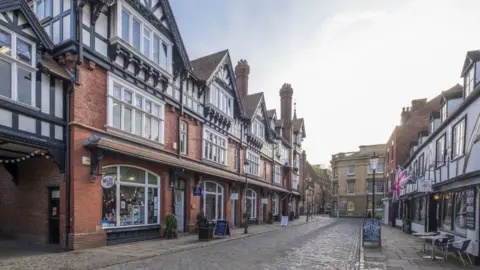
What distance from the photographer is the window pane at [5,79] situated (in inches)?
422

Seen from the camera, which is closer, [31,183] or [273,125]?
[31,183]

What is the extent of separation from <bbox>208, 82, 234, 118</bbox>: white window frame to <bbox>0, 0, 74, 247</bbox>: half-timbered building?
36.2 feet

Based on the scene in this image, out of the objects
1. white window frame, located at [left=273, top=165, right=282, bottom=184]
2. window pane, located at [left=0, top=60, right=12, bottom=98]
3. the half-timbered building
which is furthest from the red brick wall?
white window frame, located at [left=273, top=165, right=282, bottom=184]

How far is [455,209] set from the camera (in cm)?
1525

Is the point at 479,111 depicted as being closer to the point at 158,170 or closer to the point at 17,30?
the point at 158,170

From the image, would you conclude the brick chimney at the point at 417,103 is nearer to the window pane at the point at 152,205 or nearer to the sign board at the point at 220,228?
the sign board at the point at 220,228

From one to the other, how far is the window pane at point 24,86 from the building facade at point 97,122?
0.03m

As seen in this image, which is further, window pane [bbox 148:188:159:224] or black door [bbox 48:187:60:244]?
window pane [bbox 148:188:159:224]

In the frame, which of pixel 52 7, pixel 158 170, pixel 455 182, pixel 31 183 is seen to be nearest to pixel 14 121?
pixel 31 183

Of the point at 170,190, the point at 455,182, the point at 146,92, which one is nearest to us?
the point at 455,182

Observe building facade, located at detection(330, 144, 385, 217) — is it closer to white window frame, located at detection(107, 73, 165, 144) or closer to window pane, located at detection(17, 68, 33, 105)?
white window frame, located at detection(107, 73, 165, 144)

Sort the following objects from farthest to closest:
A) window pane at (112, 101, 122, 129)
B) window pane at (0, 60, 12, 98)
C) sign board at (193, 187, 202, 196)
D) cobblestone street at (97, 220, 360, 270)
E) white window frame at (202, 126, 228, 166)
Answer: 1. white window frame at (202, 126, 228, 166)
2. sign board at (193, 187, 202, 196)
3. window pane at (112, 101, 122, 129)
4. window pane at (0, 60, 12, 98)
5. cobblestone street at (97, 220, 360, 270)

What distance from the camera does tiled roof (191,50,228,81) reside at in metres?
22.3

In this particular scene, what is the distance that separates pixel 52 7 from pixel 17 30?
2.80 m
